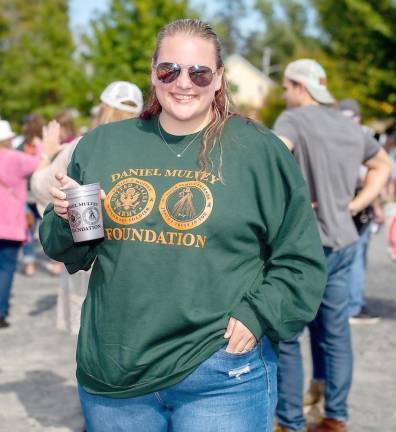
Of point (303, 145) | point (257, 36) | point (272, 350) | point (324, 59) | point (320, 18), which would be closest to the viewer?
point (272, 350)

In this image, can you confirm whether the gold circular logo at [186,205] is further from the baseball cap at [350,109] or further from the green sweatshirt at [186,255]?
the baseball cap at [350,109]

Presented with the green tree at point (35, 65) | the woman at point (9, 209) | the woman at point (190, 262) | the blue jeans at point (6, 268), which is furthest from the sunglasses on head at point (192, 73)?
the green tree at point (35, 65)

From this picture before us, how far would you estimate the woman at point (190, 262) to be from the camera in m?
2.32

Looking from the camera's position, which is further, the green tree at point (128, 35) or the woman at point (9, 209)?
the green tree at point (128, 35)

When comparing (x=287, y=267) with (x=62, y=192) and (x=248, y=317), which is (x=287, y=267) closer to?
(x=248, y=317)

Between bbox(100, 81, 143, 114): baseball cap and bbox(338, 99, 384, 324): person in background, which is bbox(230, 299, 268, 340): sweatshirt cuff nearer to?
bbox(100, 81, 143, 114): baseball cap

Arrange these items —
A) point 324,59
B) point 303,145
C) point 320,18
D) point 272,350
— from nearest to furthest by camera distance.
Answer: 1. point 272,350
2. point 303,145
3. point 320,18
4. point 324,59

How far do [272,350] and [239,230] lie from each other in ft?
1.45

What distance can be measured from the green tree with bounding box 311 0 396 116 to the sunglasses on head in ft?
89.3

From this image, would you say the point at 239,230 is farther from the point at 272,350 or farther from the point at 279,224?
the point at 272,350

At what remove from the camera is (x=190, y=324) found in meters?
2.31

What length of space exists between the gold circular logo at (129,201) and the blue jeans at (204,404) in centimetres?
47

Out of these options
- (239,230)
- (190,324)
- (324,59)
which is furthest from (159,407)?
(324,59)

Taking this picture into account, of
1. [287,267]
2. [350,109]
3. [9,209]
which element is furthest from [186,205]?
[350,109]
